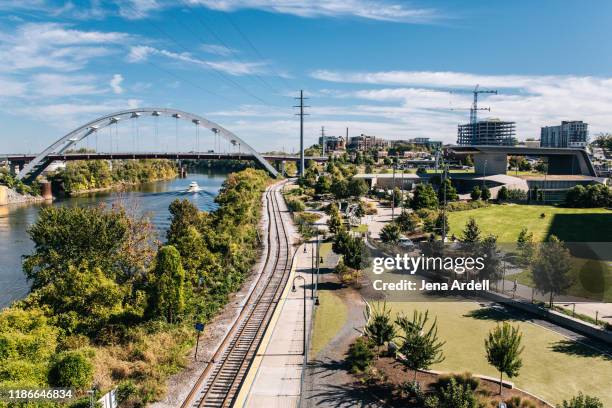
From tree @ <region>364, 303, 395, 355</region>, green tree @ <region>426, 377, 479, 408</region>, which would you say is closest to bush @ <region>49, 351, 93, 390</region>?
tree @ <region>364, 303, 395, 355</region>

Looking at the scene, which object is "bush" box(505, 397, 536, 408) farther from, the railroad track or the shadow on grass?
the railroad track

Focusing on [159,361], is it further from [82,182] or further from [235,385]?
[82,182]

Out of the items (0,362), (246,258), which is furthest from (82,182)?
(0,362)

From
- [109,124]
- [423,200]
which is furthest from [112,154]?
[423,200]

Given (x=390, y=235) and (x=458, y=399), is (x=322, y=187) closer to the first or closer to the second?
(x=390, y=235)

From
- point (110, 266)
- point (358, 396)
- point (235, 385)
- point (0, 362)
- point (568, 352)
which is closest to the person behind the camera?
point (0, 362)

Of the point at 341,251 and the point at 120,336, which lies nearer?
the point at 120,336

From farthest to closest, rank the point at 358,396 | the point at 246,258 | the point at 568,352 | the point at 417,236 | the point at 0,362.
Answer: the point at 417,236 → the point at 246,258 → the point at 568,352 → the point at 358,396 → the point at 0,362

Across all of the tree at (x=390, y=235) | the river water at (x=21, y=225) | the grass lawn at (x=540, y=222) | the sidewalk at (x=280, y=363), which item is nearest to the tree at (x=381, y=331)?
the sidewalk at (x=280, y=363)
